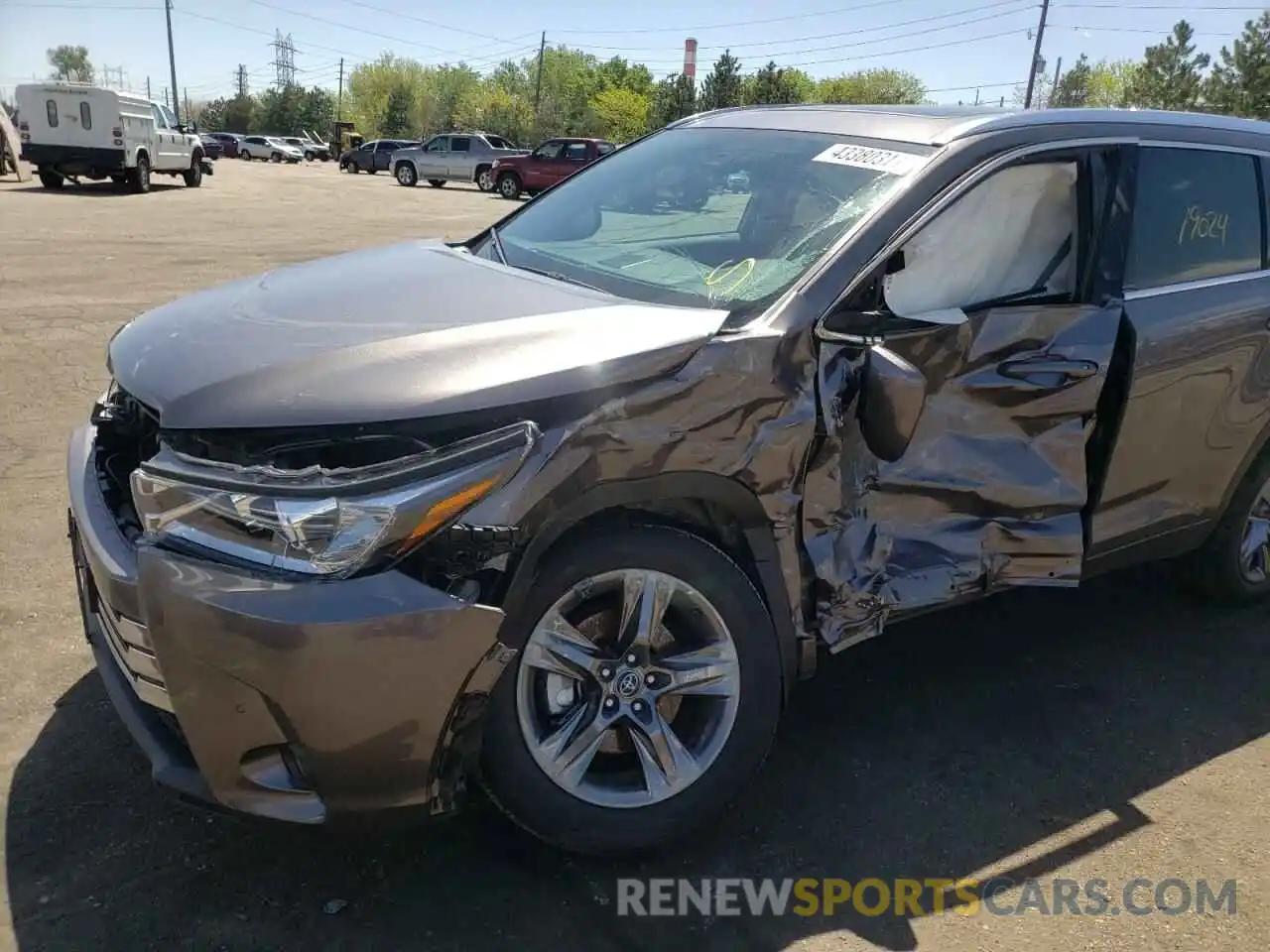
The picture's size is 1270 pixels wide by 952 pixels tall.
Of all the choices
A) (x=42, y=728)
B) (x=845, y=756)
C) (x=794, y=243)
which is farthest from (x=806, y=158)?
(x=42, y=728)

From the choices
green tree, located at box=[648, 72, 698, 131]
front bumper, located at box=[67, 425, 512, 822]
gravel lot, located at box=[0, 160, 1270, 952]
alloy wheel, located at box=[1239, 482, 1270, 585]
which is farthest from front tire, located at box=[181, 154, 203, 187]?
green tree, located at box=[648, 72, 698, 131]

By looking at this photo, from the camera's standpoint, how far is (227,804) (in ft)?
7.27

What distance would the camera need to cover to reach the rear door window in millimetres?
3477

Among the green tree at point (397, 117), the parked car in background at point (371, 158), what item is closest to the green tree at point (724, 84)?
the parked car in background at point (371, 158)

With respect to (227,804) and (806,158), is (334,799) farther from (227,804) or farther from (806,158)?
(806,158)

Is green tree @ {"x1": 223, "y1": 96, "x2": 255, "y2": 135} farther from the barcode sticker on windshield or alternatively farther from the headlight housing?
the headlight housing

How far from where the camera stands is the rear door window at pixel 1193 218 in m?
3.48

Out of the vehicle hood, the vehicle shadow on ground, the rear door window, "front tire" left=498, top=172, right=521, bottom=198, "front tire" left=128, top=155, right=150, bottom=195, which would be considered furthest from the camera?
"front tire" left=498, top=172, right=521, bottom=198

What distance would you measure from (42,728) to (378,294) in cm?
162

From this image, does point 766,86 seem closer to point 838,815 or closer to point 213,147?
point 213,147

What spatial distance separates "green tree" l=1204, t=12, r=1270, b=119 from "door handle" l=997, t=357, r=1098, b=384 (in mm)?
51175

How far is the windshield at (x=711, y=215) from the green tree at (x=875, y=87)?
95406mm

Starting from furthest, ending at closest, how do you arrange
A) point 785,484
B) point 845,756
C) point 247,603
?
point 845,756, point 785,484, point 247,603

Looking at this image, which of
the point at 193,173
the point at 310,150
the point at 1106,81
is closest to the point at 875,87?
the point at 1106,81
